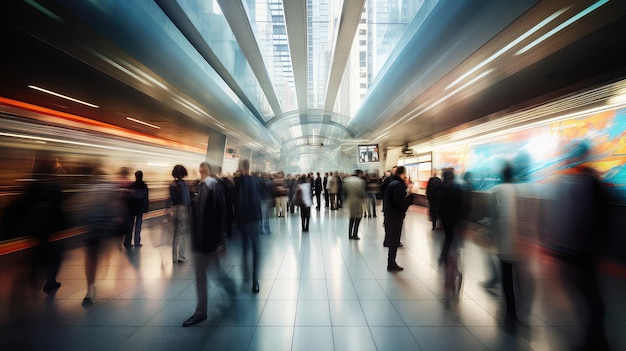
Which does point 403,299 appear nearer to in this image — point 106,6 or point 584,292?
point 584,292

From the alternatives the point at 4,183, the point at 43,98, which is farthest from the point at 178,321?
the point at 43,98

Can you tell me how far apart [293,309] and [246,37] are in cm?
824

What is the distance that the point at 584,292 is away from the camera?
2.47 meters

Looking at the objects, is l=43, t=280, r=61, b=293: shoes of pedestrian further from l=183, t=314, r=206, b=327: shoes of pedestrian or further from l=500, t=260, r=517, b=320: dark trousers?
l=500, t=260, r=517, b=320: dark trousers

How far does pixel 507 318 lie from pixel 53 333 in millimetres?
5039

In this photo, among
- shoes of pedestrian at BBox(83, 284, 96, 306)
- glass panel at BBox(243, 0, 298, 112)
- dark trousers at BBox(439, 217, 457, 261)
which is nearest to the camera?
shoes of pedestrian at BBox(83, 284, 96, 306)

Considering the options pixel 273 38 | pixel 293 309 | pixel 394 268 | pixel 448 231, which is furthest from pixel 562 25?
pixel 273 38

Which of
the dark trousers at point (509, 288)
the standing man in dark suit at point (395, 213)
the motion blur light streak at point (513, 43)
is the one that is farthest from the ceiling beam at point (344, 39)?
the dark trousers at point (509, 288)

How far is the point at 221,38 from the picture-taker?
867cm

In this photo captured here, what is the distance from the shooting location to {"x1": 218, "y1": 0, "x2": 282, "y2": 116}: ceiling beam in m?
6.87

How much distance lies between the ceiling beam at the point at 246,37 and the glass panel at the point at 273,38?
14 centimetres

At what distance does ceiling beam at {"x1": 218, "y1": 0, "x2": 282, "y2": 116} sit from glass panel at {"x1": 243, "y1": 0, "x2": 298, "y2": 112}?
0.47 ft

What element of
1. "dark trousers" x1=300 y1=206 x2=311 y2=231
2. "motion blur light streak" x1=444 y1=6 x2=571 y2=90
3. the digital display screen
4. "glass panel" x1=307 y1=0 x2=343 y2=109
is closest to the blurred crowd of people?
"motion blur light streak" x1=444 y1=6 x2=571 y2=90

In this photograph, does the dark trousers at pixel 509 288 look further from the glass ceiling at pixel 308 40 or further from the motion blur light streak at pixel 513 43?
the glass ceiling at pixel 308 40
